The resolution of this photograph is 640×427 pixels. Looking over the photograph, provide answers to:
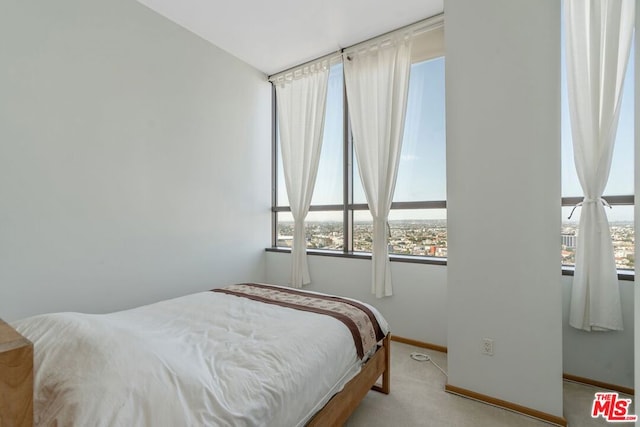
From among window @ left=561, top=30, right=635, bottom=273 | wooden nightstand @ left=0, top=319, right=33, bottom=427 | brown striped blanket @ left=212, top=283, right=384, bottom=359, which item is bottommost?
brown striped blanket @ left=212, top=283, right=384, bottom=359

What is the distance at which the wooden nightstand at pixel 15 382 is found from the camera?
19.9 inches

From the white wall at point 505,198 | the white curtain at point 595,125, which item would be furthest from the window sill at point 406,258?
the white wall at point 505,198

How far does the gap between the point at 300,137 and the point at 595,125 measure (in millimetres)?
2766

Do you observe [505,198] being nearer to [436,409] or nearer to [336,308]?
[336,308]

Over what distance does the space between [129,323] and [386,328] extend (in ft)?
5.32

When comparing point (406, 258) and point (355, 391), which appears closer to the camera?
point (355, 391)

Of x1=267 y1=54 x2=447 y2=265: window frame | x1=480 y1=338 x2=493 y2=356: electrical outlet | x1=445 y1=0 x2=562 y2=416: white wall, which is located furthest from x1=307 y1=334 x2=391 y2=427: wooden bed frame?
A: x1=267 y1=54 x2=447 y2=265: window frame

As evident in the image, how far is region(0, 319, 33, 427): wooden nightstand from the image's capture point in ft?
1.65

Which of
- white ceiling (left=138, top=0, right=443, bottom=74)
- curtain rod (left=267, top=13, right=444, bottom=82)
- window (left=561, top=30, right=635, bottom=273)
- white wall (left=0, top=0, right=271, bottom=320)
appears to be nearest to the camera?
white wall (left=0, top=0, right=271, bottom=320)

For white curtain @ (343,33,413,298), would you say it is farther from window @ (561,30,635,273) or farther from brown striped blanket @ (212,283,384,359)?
window @ (561,30,635,273)

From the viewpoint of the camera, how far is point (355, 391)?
1614 millimetres

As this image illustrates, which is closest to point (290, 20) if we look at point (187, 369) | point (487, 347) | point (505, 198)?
point (505, 198)

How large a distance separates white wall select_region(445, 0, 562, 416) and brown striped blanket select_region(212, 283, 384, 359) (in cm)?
65

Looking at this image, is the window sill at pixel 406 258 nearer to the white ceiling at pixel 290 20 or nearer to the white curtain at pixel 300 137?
the white curtain at pixel 300 137
